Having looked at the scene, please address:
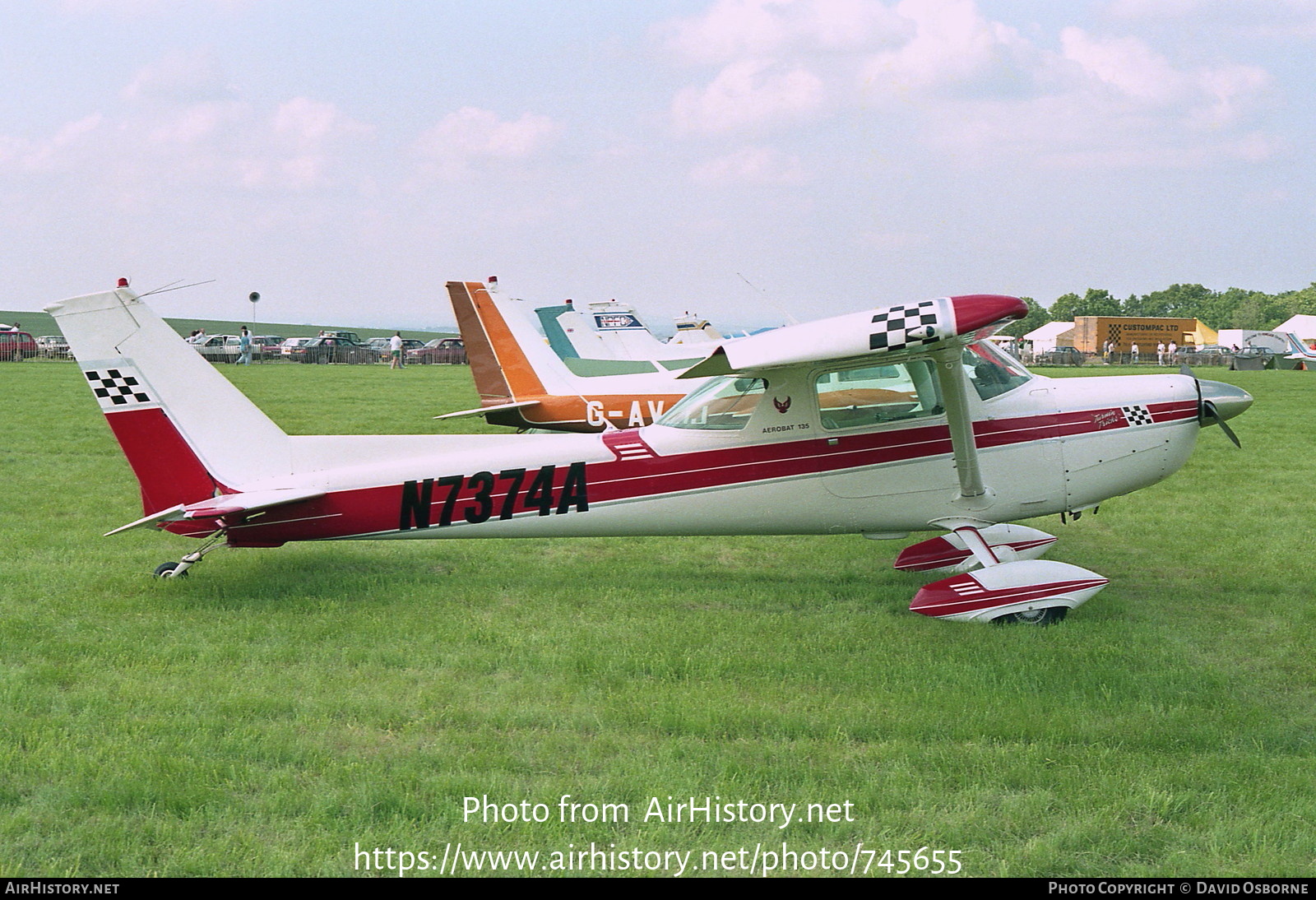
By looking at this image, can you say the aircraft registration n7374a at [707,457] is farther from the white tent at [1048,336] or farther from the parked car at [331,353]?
the white tent at [1048,336]

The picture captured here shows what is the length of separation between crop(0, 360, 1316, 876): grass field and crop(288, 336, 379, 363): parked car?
176ft

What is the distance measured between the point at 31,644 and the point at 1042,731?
18.2ft

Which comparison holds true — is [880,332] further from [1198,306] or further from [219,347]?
[1198,306]

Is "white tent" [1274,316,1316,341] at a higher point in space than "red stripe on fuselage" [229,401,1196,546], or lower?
higher

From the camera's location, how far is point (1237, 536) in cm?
970

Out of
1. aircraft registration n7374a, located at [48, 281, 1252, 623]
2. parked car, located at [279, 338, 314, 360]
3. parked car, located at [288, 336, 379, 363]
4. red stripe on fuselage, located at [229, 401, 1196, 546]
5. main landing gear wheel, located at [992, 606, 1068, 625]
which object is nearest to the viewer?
main landing gear wheel, located at [992, 606, 1068, 625]

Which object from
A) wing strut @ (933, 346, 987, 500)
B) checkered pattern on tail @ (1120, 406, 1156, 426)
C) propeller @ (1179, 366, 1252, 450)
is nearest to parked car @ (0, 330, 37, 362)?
wing strut @ (933, 346, 987, 500)

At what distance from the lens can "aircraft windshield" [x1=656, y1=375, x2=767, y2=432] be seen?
24.2 ft

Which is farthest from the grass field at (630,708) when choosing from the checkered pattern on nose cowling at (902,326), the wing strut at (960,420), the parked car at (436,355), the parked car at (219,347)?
the parked car at (436,355)

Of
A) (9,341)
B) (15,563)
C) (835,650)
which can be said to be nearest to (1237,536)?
(835,650)

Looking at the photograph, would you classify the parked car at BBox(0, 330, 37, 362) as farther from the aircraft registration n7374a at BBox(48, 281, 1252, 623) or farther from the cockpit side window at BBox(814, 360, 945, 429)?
the cockpit side window at BBox(814, 360, 945, 429)

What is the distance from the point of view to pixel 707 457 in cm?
734

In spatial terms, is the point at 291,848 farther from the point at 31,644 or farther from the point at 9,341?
the point at 9,341

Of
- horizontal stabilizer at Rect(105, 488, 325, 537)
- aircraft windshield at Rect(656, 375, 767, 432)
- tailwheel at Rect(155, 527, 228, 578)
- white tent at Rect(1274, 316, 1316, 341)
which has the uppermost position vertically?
white tent at Rect(1274, 316, 1316, 341)
